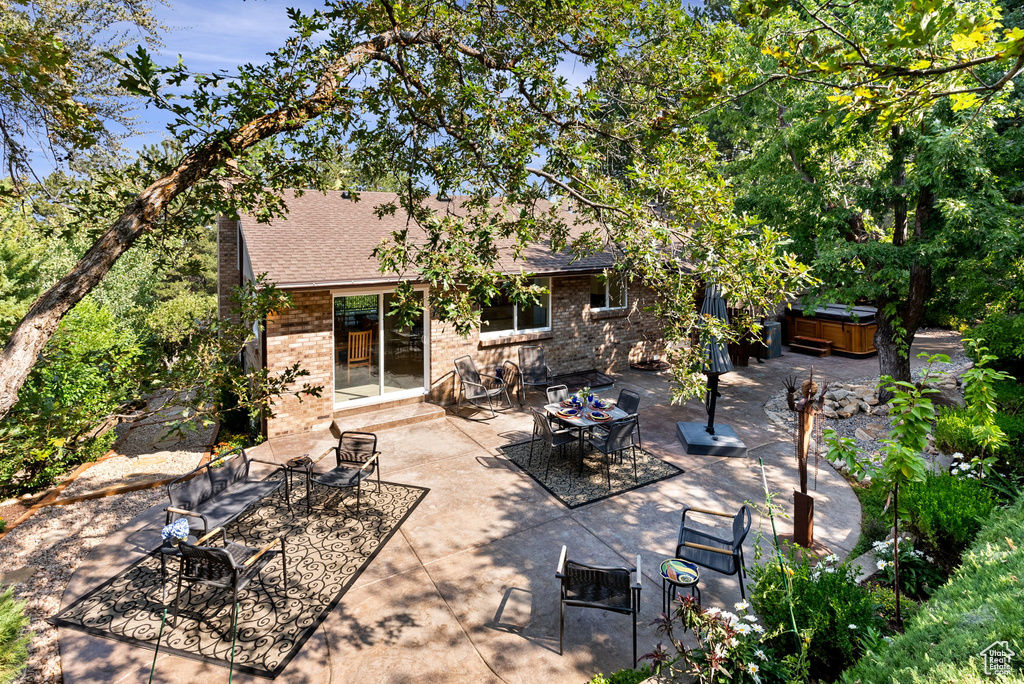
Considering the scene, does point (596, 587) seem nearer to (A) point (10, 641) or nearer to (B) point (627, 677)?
(B) point (627, 677)

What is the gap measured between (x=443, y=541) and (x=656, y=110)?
19.9ft

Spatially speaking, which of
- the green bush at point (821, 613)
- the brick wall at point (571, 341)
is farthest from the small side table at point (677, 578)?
the brick wall at point (571, 341)

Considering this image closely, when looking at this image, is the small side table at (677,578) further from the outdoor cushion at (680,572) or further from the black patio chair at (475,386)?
the black patio chair at (475,386)

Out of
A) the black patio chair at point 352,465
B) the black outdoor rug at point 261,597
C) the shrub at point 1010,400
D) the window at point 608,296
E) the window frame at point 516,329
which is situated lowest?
the black outdoor rug at point 261,597

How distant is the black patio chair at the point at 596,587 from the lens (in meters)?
4.25

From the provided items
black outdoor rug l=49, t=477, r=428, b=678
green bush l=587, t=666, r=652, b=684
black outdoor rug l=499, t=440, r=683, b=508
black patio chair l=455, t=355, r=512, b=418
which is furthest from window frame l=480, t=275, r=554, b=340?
green bush l=587, t=666, r=652, b=684

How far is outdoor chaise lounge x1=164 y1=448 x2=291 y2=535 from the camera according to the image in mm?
5477

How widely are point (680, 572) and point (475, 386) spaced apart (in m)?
6.99

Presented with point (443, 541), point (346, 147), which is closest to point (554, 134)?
point (346, 147)

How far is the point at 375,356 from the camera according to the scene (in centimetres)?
1243

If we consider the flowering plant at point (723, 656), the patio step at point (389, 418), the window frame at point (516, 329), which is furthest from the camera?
the window frame at point (516, 329)

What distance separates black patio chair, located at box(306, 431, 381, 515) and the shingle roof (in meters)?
2.75

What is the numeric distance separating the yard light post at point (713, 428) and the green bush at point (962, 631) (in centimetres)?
445

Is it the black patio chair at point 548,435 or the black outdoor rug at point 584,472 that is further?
the black patio chair at point 548,435
